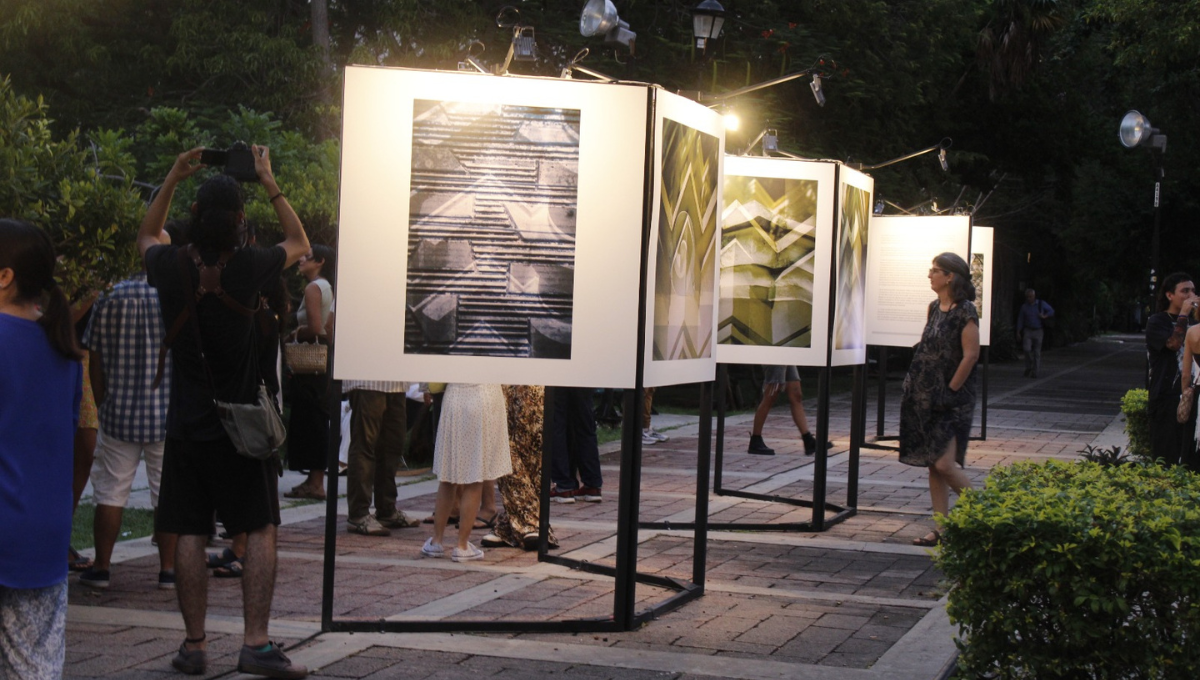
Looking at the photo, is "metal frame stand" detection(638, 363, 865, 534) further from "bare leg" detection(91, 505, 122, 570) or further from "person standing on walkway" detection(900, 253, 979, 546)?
"bare leg" detection(91, 505, 122, 570)

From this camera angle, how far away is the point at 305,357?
9.92 m

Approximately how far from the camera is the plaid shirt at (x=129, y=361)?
722cm

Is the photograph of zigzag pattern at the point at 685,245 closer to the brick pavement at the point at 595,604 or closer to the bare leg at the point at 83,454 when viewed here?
the brick pavement at the point at 595,604

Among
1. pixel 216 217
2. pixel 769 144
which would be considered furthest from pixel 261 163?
pixel 769 144

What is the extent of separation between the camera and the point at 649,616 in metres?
6.84

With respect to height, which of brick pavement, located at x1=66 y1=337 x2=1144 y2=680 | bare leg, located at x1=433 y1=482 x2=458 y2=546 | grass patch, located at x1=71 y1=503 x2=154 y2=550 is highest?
bare leg, located at x1=433 y1=482 x2=458 y2=546

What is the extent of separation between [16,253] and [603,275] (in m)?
3.16

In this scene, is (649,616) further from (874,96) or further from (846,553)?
(874,96)

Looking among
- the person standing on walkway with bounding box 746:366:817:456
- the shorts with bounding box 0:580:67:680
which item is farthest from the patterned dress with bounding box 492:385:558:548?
the person standing on walkway with bounding box 746:366:817:456

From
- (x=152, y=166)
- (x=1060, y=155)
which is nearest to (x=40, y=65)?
(x=152, y=166)

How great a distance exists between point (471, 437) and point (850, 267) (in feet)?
12.8

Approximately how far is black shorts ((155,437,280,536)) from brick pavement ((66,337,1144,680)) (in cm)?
61

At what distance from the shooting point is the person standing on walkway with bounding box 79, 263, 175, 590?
23.7 feet

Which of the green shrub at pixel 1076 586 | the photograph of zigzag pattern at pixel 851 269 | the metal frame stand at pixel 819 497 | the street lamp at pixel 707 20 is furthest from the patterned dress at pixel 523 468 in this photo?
the street lamp at pixel 707 20
